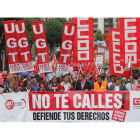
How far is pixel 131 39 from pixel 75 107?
4408mm

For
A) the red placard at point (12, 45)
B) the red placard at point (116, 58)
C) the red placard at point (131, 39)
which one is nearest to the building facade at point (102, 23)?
the red placard at point (116, 58)

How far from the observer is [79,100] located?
12.8m

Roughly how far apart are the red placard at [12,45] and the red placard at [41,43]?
2.31 feet

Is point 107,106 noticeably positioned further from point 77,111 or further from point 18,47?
point 18,47

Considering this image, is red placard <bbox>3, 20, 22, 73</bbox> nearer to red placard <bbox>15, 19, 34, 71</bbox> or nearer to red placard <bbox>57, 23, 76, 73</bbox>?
red placard <bbox>15, 19, 34, 71</bbox>

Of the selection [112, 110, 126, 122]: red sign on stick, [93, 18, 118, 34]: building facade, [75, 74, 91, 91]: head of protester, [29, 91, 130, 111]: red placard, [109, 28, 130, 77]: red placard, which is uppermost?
[93, 18, 118, 34]: building facade

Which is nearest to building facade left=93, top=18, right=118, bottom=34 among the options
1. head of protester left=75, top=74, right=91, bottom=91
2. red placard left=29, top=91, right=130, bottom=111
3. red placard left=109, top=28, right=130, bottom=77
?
red placard left=109, top=28, right=130, bottom=77

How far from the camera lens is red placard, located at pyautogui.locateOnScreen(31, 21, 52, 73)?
1499 cm

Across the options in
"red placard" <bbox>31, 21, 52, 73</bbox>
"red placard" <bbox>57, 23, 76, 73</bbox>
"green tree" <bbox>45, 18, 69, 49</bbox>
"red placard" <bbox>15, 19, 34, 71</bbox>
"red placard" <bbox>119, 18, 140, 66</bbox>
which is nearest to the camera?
"red placard" <bbox>57, 23, 76, 73</bbox>

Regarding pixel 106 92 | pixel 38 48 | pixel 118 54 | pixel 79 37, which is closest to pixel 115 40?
pixel 118 54

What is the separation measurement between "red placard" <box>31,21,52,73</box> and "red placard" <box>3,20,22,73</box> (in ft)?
2.31

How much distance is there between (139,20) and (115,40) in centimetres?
191

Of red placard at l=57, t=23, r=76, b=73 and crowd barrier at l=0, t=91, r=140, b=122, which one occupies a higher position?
red placard at l=57, t=23, r=76, b=73

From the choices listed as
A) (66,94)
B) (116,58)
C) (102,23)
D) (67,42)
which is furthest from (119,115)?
(102,23)
